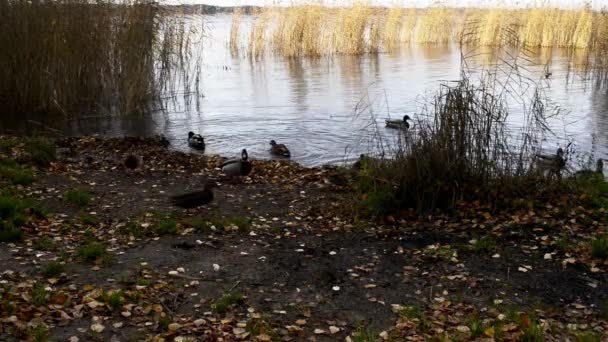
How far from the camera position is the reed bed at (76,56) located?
1458 centimetres

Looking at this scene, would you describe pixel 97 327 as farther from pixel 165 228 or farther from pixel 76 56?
pixel 76 56

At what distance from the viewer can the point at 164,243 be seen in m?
6.99

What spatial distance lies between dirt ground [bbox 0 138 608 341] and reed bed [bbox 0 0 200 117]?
6.90 meters

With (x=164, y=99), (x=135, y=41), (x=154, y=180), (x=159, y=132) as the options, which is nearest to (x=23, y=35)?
(x=135, y=41)

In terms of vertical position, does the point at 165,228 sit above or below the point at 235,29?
below

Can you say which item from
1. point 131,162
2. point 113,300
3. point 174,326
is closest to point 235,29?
point 131,162

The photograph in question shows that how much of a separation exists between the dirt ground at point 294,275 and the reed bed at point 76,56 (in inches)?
272

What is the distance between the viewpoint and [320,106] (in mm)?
18141

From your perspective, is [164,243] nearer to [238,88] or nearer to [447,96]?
[447,96]

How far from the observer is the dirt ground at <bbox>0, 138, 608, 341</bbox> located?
4957 millimetres

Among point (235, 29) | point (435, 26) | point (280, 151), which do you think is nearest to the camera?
point (280, 151)

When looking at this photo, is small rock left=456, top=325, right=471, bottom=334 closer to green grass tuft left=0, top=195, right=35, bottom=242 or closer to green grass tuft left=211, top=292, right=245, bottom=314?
green grass tuft left=211, top=292, right=245, bottom=314

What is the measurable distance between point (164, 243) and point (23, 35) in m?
9.68

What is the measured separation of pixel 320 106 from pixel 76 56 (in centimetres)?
655
